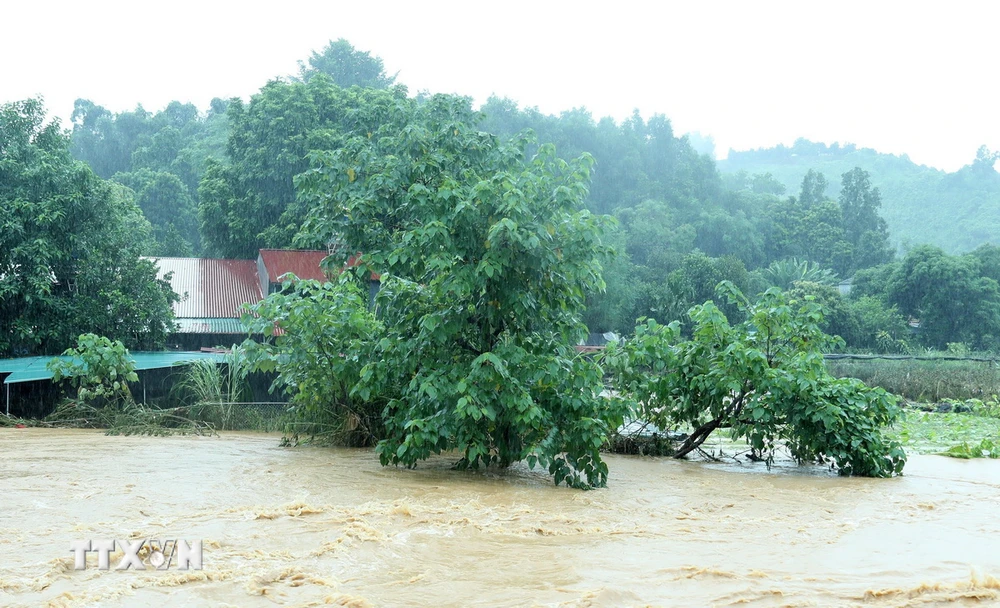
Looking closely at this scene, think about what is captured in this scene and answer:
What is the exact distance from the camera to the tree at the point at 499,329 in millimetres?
8875

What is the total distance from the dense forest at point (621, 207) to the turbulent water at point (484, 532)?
18.0ft

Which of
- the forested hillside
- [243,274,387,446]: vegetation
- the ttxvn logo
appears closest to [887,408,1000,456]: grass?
[243,274,387,446]: vegetation

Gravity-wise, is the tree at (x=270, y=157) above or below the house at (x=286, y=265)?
above

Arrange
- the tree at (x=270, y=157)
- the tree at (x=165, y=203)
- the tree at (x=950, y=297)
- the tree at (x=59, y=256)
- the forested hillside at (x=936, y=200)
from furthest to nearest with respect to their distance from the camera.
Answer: the forested hillside at (x=936, y=200) → the tree at (x=165, y=203) → the tree at (x=950, y=297) → the tree at (x=270, y=157) → the tree at (x=59, y=256)

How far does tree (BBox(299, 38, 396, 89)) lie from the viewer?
4175 cm

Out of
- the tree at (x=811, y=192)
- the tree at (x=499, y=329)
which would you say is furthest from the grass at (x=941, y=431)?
the tree at (x=811, y=192)

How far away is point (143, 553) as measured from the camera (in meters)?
5.88

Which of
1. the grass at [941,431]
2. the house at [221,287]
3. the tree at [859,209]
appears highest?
the tree at [859,209]

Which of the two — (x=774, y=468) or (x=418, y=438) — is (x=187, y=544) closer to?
(x=418, y=438)

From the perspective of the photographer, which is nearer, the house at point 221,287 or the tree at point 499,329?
the tree at point 499,329

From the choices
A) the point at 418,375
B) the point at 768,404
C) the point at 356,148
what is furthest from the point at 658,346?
the point at 356,148

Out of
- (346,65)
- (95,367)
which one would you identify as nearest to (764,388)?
(95,367)

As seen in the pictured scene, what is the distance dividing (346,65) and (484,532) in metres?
38.0

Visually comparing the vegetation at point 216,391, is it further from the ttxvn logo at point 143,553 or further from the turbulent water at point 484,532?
the ttxvn logo at point 143,553
